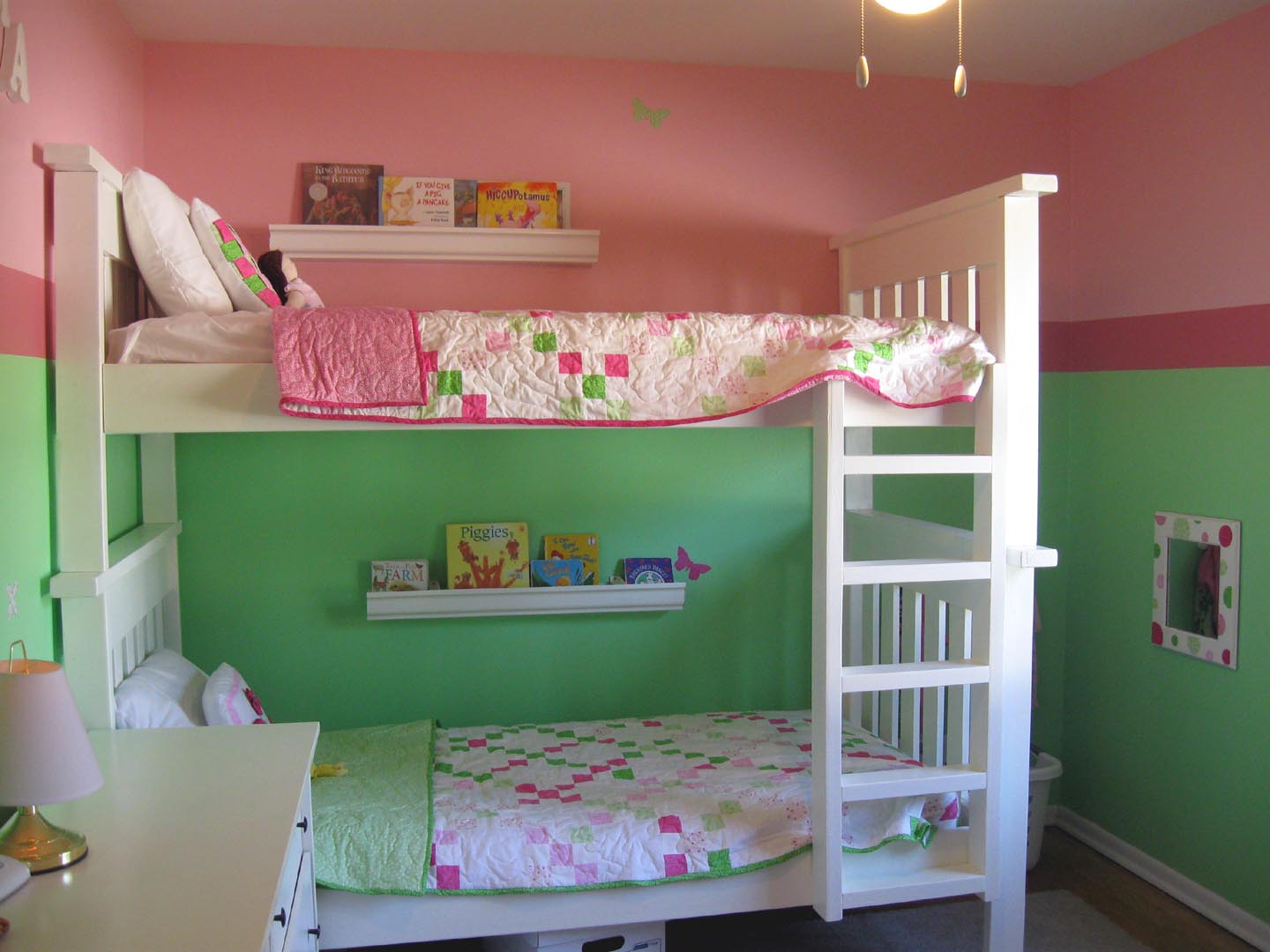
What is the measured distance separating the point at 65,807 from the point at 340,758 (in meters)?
1.11

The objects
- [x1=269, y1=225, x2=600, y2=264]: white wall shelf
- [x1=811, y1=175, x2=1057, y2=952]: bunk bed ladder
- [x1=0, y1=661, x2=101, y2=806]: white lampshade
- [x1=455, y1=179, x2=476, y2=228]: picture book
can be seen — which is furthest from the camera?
[x1=455, y1=179, x2=476, y2=228]: picture book

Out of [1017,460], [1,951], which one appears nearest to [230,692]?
[1,951]

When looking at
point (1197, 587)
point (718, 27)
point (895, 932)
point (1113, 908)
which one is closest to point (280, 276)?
point (718, 27)

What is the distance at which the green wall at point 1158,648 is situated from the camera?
2930 millimetres

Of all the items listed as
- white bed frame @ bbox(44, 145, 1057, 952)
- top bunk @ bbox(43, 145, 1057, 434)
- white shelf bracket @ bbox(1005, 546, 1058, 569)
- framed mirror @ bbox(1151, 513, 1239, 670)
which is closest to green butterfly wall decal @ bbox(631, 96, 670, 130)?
top bunk @ bbox(43, 145, 1057, 434)

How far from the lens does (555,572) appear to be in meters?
3.26

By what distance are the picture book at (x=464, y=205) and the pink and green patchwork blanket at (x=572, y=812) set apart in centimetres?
146

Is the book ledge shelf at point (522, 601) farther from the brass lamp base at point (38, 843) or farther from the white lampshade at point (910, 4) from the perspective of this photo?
the white lampshade at point (910, 4)

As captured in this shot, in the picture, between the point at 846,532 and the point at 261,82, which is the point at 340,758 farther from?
the point at 261,82

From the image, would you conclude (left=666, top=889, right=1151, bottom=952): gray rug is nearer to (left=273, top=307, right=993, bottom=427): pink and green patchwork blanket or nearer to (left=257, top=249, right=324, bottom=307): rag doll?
(left=273, top=307, right=993, bottom=427): pink and green patchwork blanket

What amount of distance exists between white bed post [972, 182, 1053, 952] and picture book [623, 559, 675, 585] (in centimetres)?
106

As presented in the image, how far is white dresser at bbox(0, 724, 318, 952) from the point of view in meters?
1.33

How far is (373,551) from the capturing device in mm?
3219

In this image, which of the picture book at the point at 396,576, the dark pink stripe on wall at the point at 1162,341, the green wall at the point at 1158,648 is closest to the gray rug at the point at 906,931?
the green wall at the point at 1158,648
